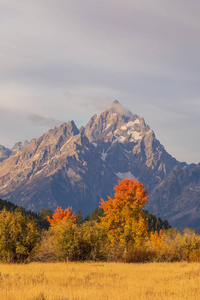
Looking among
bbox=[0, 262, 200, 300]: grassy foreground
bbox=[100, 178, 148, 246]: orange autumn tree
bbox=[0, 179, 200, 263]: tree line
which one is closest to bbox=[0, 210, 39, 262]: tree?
bbox=[0, 179, 200, 263]: tree line

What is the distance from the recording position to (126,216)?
42531 millimetres

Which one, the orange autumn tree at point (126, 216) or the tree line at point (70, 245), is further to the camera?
the orange autumn tree at point (126, 216)

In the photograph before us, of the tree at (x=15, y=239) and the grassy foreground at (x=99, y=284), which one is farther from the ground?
the tree at (x=15, y=239)

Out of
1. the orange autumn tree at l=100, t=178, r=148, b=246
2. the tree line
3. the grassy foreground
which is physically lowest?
the grassy foreground

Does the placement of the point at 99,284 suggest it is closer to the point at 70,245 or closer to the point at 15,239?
the point at 70,245

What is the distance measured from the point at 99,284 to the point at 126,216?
951 inches

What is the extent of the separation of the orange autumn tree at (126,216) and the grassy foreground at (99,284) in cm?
1561

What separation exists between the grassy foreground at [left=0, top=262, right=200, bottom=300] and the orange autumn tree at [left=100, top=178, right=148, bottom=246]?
51.2ft

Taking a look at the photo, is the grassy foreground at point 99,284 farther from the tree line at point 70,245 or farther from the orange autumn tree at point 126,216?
the orange autumn tree at point 126,216

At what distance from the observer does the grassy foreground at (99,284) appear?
1488cm

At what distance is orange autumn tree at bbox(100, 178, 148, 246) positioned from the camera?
133 ft

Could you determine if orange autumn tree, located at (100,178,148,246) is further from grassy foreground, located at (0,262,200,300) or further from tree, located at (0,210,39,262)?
grassy foreground, located at (0,262,200,300)

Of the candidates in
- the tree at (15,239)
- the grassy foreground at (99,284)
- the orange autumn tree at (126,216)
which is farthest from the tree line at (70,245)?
the grassy foreground at (99,284)

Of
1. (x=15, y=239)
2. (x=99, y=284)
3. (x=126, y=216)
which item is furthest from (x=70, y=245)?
(x=126, y=216)
